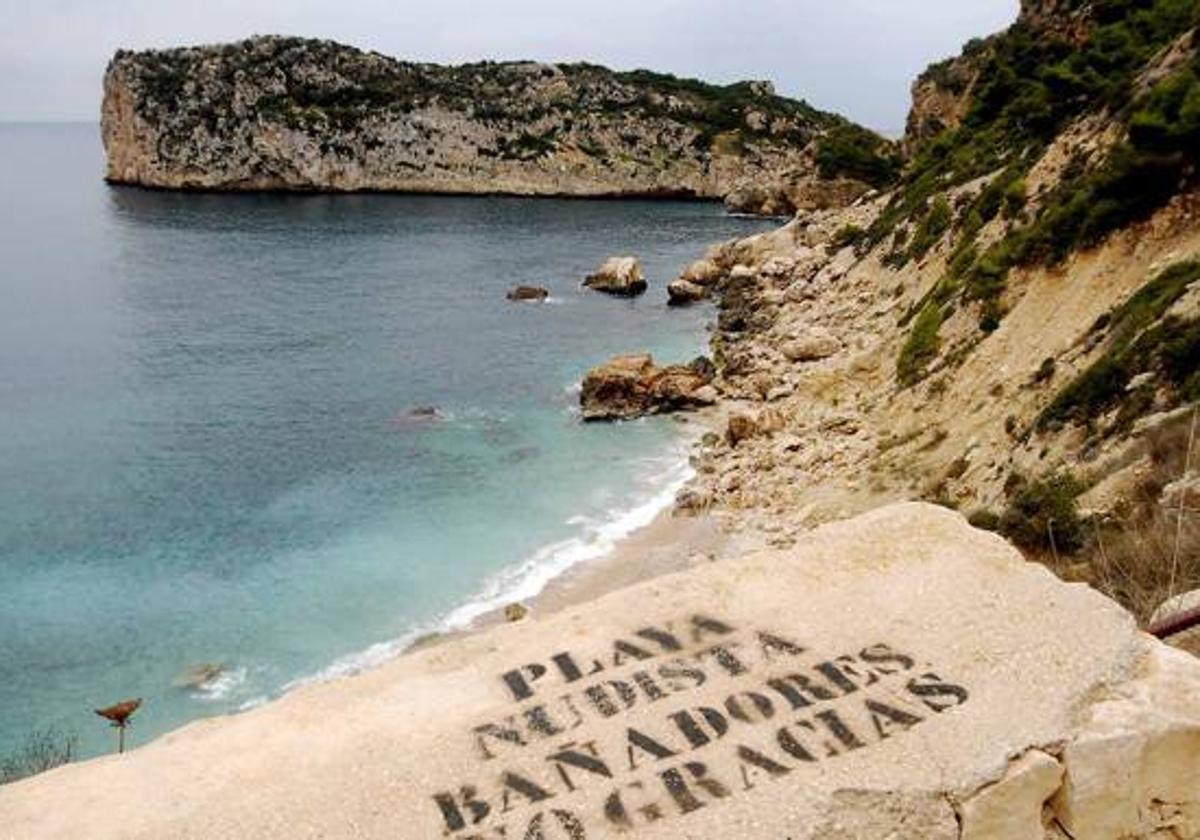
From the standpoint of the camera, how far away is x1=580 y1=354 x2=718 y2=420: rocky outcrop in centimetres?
3556

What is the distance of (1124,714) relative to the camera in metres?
6.34

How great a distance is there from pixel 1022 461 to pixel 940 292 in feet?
40.1

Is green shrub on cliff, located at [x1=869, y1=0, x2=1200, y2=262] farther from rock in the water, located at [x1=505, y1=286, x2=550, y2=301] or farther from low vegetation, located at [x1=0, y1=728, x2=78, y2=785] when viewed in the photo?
low vegetation, located at [x1=0, y1=728, x2=78, y2=785]

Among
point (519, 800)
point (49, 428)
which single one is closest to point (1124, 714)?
point (519, 800)

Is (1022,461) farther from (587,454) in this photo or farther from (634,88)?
(634,88)

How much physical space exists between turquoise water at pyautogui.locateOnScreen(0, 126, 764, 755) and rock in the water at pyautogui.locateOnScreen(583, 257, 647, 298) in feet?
4.30

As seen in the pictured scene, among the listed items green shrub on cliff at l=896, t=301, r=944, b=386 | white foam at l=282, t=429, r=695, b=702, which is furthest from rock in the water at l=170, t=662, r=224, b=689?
green shrub on cliff at l=896, t=301, r=944, b=386

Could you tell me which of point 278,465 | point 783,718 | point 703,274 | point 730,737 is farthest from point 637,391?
point 730,737

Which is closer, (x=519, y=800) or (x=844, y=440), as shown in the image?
(x=519, y=800)

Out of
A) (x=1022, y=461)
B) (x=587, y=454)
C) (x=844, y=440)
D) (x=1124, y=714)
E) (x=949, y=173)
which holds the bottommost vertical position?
(x=587, y=454)

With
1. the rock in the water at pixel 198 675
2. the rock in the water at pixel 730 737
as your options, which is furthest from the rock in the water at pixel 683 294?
the rock in the water at pixel 730 737

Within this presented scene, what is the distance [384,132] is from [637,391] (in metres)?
85.1

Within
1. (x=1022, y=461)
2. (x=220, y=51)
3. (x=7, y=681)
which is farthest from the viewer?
(x=220, y=51)

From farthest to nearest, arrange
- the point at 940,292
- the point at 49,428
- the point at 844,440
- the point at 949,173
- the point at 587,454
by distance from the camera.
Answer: the point at 949,173, the point at 49,428, the point at 587,454, the point at 940,292, the point at 844,440
